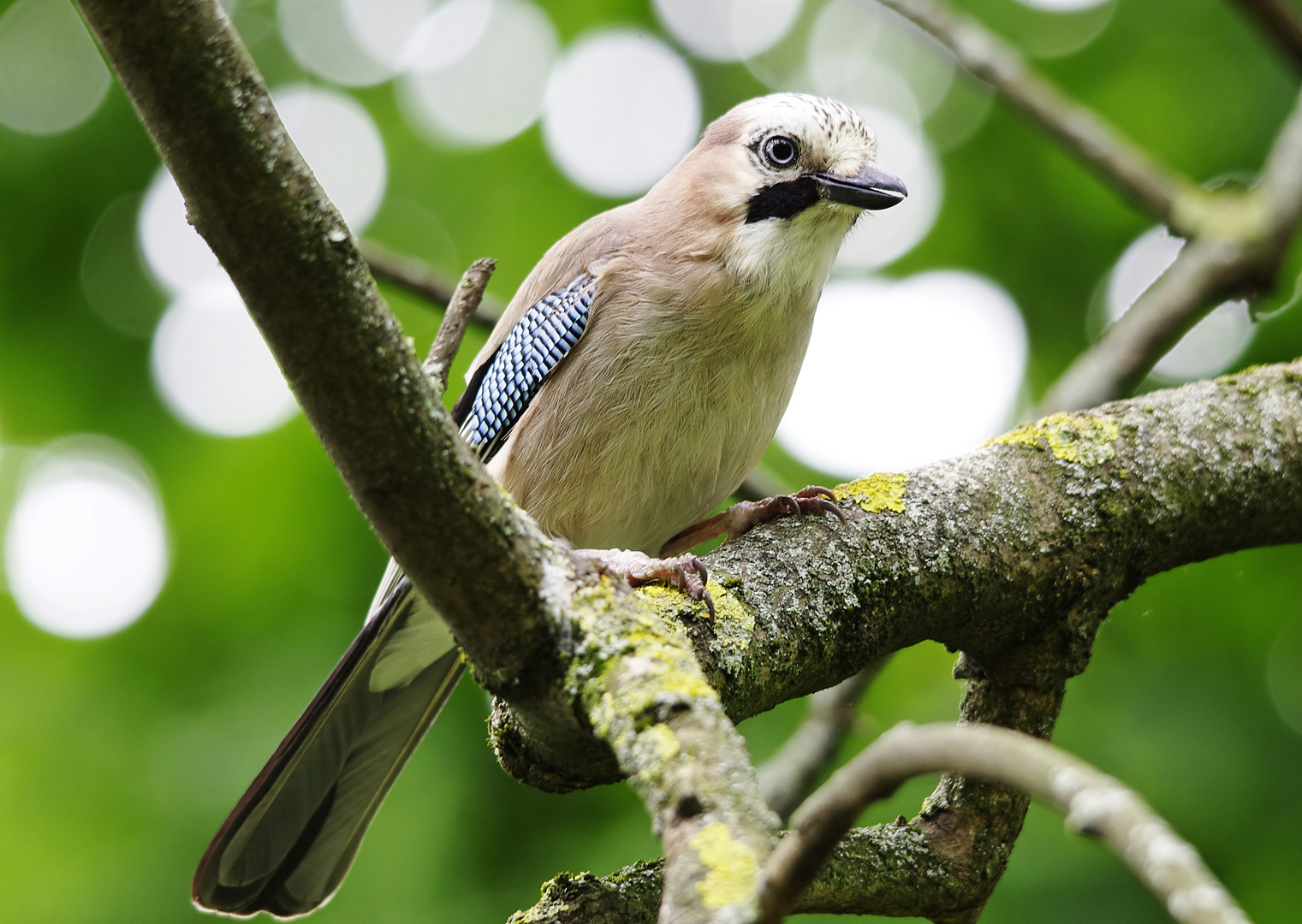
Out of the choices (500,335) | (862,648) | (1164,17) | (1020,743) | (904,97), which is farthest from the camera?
(904,97)

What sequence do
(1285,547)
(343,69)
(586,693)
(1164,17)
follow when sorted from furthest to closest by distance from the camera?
1. (343,69)
2. (1164,17)
3. (1285,547)
4. (586,693)

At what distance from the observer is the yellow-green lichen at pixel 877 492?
2967mm

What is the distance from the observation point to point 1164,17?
5688 millimetres

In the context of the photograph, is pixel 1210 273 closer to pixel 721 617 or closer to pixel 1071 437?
pixel 1071 437

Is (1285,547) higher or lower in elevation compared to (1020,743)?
higher

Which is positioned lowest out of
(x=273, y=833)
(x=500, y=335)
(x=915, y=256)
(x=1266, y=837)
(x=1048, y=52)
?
(x=1266, y=837)

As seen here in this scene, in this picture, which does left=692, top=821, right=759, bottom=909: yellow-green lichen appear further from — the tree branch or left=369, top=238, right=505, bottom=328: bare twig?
left=369, top=238, right=505, bottom=328: bare twig

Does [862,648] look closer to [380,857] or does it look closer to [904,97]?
[380,857]

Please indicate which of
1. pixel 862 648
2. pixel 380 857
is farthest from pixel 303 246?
pixel 380 857

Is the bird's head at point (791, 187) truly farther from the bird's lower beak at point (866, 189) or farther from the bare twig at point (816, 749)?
the bare twig at point (816, 749)

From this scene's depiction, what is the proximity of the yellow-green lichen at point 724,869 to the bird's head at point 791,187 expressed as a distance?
241cm

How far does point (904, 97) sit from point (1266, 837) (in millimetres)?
4405

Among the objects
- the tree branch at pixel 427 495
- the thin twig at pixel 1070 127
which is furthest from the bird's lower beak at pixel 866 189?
the tree branch at pixel 427 495

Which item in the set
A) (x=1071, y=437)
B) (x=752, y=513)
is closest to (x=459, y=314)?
(x=752, y=513)
